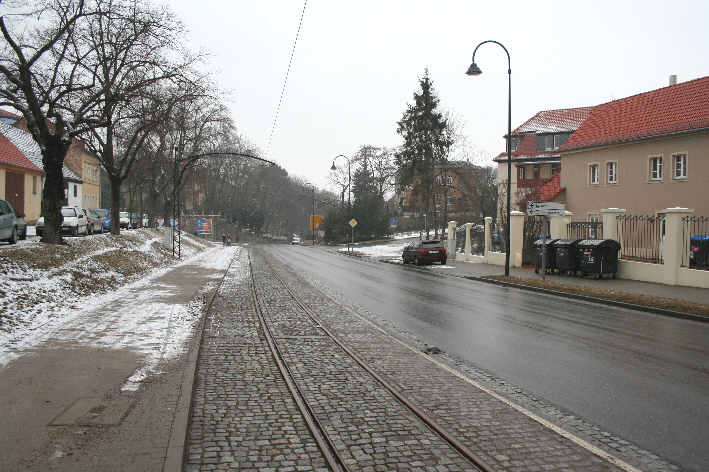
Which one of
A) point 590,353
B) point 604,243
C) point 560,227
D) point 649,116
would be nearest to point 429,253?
point 560,227

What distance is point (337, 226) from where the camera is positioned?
240ft

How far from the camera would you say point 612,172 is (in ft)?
116

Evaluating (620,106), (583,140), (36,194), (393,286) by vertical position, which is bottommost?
(393,286)

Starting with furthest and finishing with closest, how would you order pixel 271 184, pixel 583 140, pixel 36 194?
pixel 271 184 < pixel 36 194 < pixel 583 140

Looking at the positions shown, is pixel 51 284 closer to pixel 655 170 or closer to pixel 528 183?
pixel 655 170

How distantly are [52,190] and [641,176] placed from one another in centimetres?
2945

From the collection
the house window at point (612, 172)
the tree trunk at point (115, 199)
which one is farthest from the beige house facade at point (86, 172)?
the house window at point (612, 172)

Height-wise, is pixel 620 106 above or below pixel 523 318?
above

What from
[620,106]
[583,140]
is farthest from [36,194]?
[620,106]

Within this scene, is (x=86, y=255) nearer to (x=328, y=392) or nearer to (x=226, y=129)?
(x=328, y=392)

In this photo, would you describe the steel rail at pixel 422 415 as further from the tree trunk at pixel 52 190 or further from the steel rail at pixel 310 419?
the tree trunk at pixel 52 190

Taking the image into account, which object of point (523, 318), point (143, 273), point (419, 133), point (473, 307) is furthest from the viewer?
point (419, 133)

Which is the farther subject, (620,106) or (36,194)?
(36,194)

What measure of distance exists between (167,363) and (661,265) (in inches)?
684
